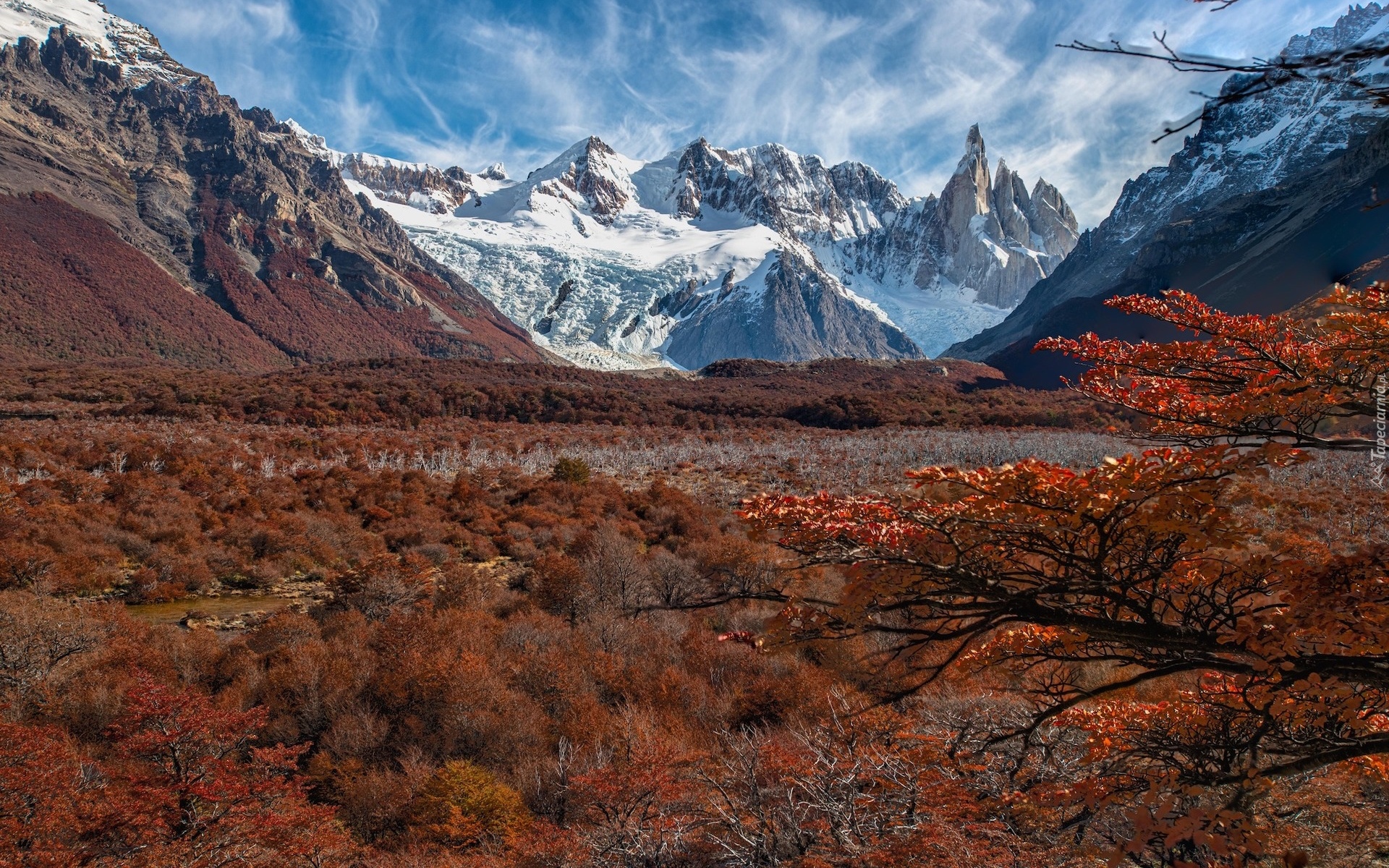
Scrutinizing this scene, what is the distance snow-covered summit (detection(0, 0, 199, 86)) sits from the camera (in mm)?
121688

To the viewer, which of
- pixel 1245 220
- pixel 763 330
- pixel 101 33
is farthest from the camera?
pixel 763 330

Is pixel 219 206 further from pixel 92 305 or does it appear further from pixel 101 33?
pixel 101 33

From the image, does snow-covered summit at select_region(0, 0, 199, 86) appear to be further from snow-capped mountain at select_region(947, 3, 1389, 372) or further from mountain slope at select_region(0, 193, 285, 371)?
snow-capped mountain at select_region(947, 3, 1389, 372)

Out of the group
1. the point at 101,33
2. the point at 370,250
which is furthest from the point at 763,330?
the point at 101,33

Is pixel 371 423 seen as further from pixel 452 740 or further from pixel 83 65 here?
pixel 83 65

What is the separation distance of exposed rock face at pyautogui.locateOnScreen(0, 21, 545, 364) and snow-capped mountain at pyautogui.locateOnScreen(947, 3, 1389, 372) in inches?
4359

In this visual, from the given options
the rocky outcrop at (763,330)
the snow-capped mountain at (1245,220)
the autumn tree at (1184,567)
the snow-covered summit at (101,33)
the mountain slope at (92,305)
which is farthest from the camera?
the rocky outcrop at (763,330)

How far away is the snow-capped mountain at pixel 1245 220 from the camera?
6462 cm

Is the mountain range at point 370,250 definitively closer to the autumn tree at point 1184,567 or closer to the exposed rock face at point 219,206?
the exposed rock face at point 219,206

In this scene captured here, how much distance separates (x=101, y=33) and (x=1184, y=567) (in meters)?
206

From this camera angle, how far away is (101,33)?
13638 centimetres

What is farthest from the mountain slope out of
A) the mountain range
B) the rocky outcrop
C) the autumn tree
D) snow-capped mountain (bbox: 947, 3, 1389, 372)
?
snow-capped mountain (bbox: 947, 3, 1389, 372)

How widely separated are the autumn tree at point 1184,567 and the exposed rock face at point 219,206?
118233 mm

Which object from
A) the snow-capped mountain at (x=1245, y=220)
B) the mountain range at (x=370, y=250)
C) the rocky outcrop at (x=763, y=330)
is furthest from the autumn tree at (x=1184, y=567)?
the rocky outcrop at (x=763, y=330)
